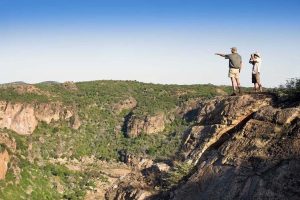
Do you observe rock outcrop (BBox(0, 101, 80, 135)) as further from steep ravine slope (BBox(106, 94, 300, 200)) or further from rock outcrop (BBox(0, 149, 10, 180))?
steep ravine slope (BBox(106, 94, 300, 200))

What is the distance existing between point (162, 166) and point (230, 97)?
3.56 metres

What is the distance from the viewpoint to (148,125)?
138500mm

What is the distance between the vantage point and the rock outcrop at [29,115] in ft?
420

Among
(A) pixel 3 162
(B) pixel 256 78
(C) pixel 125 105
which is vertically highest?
(B) pixel 256 78

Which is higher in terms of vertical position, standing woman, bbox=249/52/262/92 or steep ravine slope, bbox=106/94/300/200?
standing woman, bbox=249/52/262/92

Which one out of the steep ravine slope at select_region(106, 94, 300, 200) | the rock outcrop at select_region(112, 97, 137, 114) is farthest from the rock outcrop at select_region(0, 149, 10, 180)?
the rock outcrop at select_region(112, 97, 137, 114)

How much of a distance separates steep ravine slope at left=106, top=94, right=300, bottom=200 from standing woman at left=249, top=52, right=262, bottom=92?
4.58ft

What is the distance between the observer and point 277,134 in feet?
45.2

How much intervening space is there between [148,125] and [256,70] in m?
120

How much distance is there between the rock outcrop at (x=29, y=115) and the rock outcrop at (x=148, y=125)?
50.1ft

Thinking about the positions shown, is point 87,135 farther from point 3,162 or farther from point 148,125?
point 3,162

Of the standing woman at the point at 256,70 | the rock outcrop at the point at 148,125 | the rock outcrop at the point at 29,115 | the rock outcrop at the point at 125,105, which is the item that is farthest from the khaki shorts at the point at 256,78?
the rock outcrop at the point at 125,105

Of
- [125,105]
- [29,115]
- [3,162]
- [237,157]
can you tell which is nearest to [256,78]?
[237,157]

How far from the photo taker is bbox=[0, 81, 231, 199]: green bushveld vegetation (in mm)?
94438
